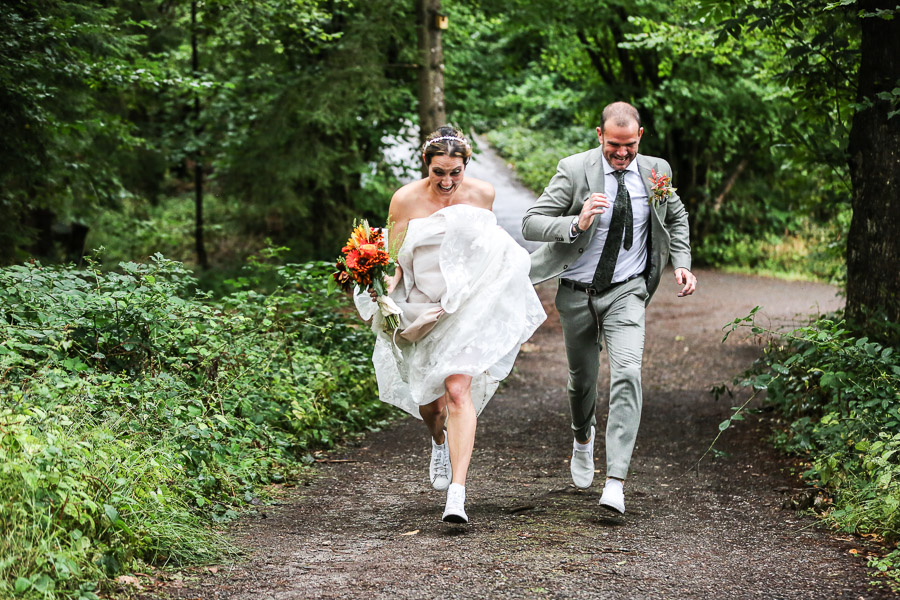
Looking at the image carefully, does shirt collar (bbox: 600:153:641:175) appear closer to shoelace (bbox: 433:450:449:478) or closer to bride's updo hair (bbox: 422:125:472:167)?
bride's updo hair (bbox: 422:125:472:167)

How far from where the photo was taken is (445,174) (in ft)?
17.8

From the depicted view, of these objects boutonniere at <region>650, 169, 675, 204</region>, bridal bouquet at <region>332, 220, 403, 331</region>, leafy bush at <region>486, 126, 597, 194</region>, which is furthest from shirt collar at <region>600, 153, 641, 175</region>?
leafy bush at <region>486, 126, 597, 194</region>

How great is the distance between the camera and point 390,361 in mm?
6004

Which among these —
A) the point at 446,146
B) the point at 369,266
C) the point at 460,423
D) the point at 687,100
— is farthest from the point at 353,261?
the point at 687,100

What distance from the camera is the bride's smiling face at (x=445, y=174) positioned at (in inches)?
212

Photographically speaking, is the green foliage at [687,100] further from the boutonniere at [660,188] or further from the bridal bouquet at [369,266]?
the bridal bouquet at [369,266]

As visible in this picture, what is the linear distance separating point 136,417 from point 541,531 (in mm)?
2354

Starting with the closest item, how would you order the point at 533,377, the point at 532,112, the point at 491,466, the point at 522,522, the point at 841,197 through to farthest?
the point at 522,522
the point at 491,466
the point at 841,197
the point at 533,377
the point at 532,112

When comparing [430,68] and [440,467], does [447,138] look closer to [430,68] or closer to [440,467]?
[440,467]

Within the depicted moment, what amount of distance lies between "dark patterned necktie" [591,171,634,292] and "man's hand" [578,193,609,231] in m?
0.40

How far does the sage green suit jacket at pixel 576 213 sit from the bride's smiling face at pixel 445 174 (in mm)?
519

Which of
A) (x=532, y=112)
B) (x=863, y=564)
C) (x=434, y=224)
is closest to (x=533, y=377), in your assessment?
(x=434, y=224)

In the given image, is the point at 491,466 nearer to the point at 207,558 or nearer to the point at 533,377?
the point at 207,558

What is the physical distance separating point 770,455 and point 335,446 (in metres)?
3.45
